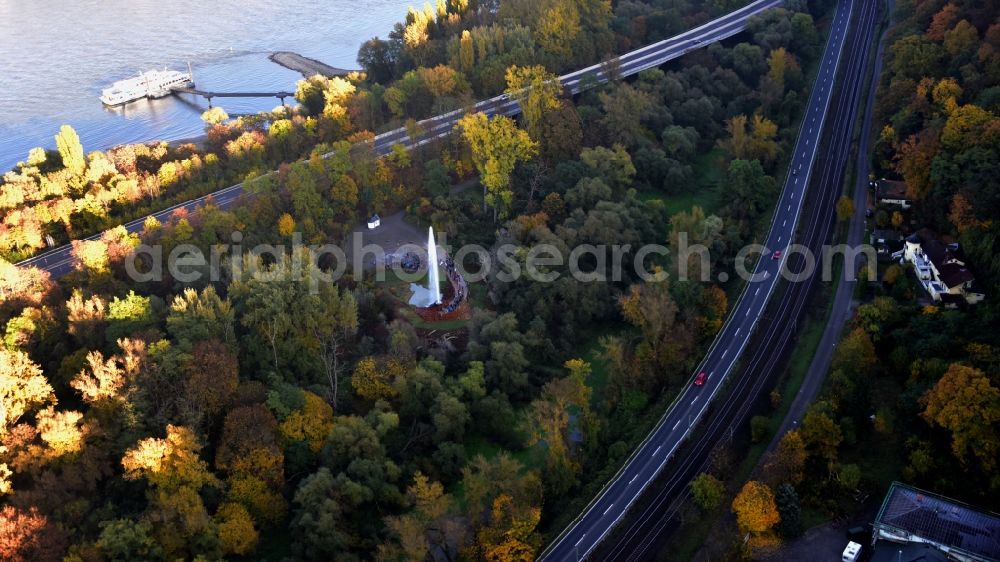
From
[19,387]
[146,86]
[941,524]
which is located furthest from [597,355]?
[146,86]

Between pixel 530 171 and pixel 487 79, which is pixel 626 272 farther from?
pixel 487 79

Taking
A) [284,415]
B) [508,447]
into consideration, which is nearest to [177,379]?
[284,415]

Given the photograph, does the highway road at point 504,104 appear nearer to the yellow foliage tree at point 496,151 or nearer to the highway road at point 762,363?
the yellow foliage tree at point 496,151

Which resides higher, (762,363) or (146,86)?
(146,86)

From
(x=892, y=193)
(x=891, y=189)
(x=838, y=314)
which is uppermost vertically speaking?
(x=891, y=189)

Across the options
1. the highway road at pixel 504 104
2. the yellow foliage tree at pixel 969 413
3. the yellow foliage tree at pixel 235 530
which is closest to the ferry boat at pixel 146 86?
the highway road at pixel 504 104

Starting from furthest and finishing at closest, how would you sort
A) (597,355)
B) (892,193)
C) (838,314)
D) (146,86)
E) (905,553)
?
1. (146,86)
2. (892,193)
3. (838,314)
4. (597,355)
5. (905,553)

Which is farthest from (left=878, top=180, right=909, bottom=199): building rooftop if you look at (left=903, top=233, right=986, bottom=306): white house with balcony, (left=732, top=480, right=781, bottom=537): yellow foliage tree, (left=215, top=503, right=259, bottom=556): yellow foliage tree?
(left=215, top=503, right=259, bottom=556): yellow foliage tree

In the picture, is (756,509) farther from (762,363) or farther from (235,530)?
(235,530)

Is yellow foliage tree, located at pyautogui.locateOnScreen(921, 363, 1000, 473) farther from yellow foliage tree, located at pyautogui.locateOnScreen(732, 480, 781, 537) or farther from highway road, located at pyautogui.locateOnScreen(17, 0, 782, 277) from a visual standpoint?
highway road, located at pyautogui.locateOnScreen(17, 0, 782, 277)
